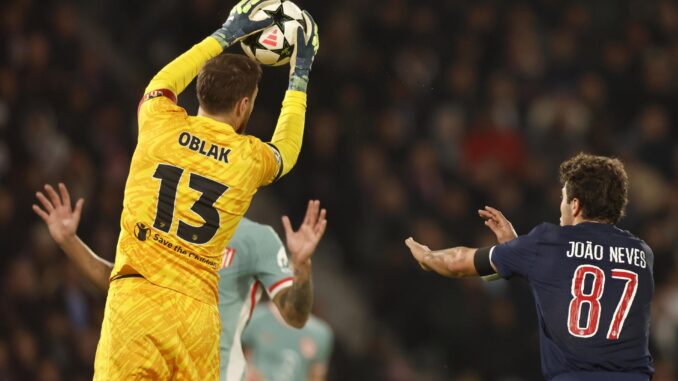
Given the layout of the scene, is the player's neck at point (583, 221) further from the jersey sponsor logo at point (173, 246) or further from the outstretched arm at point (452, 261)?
the jersey sponsor logo at point (173, 246)

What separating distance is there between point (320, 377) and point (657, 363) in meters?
3.82

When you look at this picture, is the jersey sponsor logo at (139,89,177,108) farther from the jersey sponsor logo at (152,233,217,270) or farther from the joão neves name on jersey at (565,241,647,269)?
the joão neves name on jersey at (565,241,647,269)

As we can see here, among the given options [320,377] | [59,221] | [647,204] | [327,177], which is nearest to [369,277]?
[327,177]

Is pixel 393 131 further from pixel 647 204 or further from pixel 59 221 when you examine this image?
pixel 59 221

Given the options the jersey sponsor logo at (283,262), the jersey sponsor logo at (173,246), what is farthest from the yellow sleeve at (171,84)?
the jersey sponsor logo at (283,262)

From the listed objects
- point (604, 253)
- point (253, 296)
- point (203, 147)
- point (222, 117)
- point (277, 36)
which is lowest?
point (253, 296)

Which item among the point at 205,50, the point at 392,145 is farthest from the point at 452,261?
the point at 392,145

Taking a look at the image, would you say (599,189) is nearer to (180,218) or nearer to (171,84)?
(180,218)

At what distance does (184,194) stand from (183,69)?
68 centimetres

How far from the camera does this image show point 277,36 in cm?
595

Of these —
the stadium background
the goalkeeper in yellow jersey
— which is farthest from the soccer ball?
the stadium background

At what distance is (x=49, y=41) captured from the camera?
11.4 metres

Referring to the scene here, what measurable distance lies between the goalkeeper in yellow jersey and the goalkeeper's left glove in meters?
0.25

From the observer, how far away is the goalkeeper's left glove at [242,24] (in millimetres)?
5801
